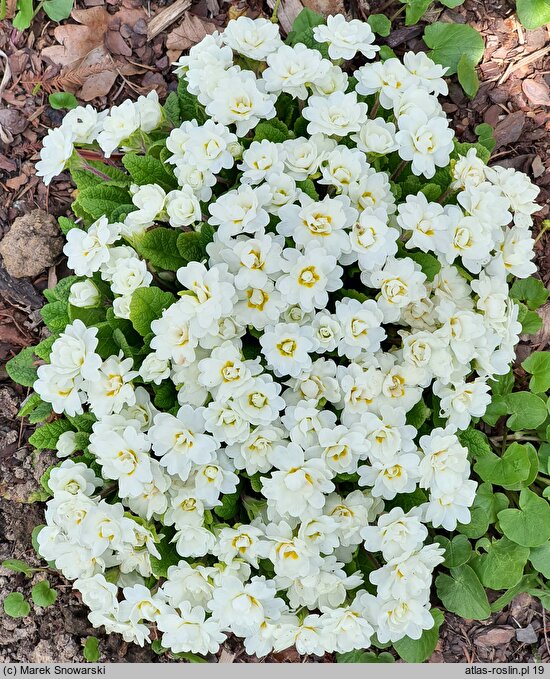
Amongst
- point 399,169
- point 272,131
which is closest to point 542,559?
point 399,169

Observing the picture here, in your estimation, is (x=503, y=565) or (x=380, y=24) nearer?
(x=503, y=565)

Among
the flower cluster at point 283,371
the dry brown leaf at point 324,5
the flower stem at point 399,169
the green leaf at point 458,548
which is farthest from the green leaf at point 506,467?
the dry brown leaf at point 324,5

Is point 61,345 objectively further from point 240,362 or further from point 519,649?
point 519,649

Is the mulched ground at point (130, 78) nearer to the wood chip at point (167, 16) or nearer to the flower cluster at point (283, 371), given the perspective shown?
the wood chip at point (167, 16)

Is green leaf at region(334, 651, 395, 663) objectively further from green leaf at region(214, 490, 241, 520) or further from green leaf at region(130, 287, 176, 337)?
green leaf at region(130, 287, 176, 337)

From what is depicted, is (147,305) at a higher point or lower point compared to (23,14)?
lower

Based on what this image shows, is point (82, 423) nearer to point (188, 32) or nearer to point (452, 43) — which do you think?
point (188, 32)

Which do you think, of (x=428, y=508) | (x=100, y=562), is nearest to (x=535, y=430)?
(x=428, y=508)
